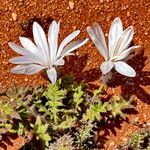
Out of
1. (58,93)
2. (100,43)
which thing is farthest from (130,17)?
(58,93)

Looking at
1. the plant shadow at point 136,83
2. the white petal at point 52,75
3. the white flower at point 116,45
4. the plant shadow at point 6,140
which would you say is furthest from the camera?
the plant shadow at point 136,83

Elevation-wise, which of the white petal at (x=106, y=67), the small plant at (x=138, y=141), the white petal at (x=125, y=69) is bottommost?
the small plant at (x=138, y=141)

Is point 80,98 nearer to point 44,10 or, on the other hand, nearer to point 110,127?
point 110,127

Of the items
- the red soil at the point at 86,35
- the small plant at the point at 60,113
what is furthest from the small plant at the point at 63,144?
the red soil at the point at 86,35

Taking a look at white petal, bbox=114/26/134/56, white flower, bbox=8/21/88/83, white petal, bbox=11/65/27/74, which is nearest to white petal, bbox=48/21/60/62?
white flower, bbox=8/21/88/83

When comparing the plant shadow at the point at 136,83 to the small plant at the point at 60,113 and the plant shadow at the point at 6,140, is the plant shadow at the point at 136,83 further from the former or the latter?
the plant shadow at the point at 6,140
